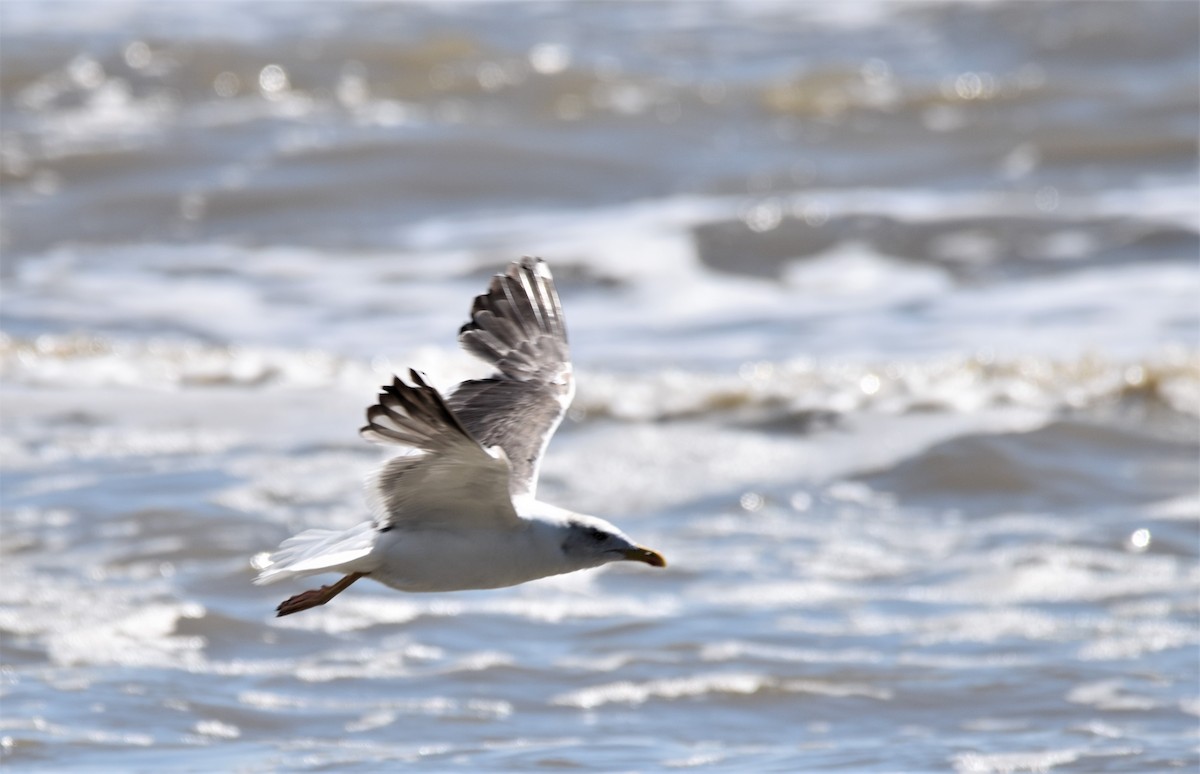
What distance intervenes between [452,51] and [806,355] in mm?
7912

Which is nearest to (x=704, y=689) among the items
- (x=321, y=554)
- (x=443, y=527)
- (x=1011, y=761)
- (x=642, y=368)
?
(x=1011, y=761)

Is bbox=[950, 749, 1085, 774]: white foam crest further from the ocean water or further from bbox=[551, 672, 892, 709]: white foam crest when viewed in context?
bbox=[551, 672, 892, 709]: white foam crest

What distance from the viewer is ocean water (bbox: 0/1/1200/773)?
5.95 meters

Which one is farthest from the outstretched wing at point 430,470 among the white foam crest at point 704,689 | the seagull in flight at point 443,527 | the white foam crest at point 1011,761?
the white foam crest at point 1011,761

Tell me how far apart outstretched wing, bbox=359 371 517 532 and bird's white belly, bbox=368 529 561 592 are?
0.14ft

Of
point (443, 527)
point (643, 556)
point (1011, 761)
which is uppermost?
point (443, 527)

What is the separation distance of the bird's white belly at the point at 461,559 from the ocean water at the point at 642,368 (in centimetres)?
118

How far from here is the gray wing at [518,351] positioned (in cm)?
507

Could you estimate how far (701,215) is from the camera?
13492mm

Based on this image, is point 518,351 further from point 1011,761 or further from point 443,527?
point 1011,761

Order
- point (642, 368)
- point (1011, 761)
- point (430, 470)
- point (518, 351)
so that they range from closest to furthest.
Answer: point (430, 470) < point (518, 351) < point (1011, 761) < point (642, 368)

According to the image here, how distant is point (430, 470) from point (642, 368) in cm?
605

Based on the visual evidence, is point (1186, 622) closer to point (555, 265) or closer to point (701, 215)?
point (555, 265)

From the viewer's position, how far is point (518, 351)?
5.28 metres
